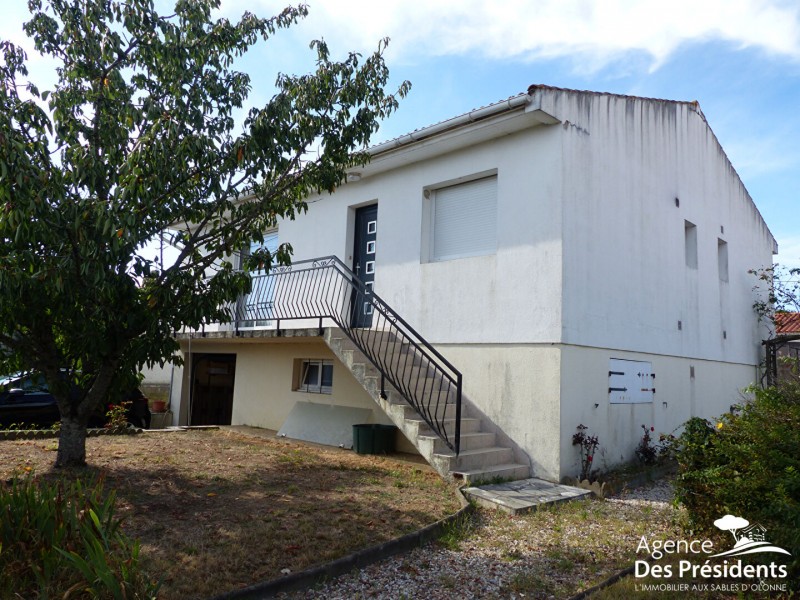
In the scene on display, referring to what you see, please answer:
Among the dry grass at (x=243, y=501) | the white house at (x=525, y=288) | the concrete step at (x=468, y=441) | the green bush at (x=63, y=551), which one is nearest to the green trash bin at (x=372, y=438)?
the dry grass at (x=243, y=501)

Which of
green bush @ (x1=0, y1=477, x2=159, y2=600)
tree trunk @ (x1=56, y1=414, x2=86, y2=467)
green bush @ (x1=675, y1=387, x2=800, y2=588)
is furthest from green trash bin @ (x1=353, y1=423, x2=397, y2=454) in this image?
green bush @ (x1=0, y1=477, x2=159, y2=600)

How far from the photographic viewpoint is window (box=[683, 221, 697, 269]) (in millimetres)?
10938

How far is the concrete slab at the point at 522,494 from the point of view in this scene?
242 inches

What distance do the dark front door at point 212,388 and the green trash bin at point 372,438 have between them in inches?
241

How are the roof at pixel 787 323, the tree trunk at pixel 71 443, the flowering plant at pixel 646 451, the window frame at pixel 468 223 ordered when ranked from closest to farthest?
the tree trunk at pixel 71 443 → the flowering plant at pixel 646 451 → the window frame at pixel 468 223 → the roof at pixel 787 323

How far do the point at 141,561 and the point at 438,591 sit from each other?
79.8 inches

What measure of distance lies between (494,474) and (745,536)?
317cm

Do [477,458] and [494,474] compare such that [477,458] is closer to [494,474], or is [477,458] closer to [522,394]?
[494,474]

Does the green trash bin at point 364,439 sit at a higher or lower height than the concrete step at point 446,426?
lower

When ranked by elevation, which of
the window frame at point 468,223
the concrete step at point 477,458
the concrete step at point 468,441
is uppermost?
the window frame at point 468,223

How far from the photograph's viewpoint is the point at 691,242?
36.1ft

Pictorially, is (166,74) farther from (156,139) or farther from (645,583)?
(645,583)

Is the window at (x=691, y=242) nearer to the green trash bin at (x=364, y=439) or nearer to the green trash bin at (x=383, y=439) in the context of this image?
the green trash bin at (x=383, y=439)
